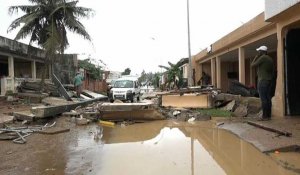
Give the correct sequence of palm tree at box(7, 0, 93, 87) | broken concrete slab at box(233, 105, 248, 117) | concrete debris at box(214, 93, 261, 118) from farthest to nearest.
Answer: palm tree at box(7, 0, 93, 87) → broken concrete slab at box(233, 105, 248, 117) → concrete debris at box(214, 93, 261, 118)

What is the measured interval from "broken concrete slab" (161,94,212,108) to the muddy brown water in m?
5.04

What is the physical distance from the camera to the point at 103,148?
8688 mm

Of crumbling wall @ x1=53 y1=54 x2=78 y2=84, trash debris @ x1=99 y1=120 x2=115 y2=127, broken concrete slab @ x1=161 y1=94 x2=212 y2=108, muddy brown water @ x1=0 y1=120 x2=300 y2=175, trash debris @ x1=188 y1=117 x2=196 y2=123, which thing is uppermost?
crumbling wall @ x1=53 y1=54 x2=78 y2=84

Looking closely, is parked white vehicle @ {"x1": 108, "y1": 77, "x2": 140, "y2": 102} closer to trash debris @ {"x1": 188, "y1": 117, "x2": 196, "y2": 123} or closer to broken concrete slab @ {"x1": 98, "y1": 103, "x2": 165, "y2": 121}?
broken concrete slab @ {"x1": 98, "y1": 103, "x2": 165, "y2": 121}

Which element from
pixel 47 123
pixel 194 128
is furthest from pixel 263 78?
pixel 47 123

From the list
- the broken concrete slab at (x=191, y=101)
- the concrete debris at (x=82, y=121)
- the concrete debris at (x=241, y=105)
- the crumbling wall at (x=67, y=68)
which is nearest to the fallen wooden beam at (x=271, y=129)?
the concrete debris at (x=241, y=105)

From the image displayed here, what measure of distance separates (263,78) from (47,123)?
771cm

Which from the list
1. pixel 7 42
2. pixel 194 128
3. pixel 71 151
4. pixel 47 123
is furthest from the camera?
pixel 7 42

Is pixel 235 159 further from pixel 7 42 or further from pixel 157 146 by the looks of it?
pixel 7 42

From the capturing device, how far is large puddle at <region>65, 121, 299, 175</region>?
20.8 feet

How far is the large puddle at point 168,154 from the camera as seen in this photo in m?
6.34

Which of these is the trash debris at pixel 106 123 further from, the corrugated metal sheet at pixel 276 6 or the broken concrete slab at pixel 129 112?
the corrugated metal sheet at pixel 276 6

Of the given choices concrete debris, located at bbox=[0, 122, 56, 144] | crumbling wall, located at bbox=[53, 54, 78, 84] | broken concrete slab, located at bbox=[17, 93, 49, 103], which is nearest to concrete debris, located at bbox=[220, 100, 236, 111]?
concrete debris, located at bbox=[0, 122, 56, 144]

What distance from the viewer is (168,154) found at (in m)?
7.76
